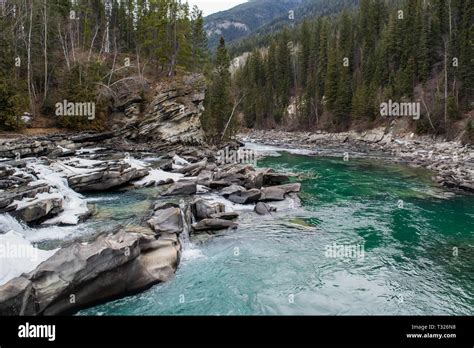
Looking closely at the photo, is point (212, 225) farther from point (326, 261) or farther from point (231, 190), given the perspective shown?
point (231, 190)

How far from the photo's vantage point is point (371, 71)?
245 feet

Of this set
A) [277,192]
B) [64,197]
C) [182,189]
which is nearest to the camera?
[64,197]

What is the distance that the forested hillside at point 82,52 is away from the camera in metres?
39.8

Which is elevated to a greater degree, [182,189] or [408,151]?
[408,151]

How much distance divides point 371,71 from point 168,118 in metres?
49.1

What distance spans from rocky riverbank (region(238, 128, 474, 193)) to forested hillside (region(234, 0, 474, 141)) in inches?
139

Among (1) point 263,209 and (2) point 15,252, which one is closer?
(2) point 15,252

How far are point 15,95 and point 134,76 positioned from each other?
63.7ft

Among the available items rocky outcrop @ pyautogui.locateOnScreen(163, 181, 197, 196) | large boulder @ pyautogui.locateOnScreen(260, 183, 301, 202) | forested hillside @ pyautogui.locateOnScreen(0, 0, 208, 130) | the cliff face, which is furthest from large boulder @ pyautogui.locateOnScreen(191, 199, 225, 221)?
the cliff face

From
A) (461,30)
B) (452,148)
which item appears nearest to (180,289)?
(452,148)

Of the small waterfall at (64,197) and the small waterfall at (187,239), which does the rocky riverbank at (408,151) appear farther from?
the small waterfall at (64,197)

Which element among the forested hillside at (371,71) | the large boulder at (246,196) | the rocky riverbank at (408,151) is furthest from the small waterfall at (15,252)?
the forested hillside at (371,71)

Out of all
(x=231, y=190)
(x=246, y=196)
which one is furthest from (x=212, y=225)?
(x=231, y=190)

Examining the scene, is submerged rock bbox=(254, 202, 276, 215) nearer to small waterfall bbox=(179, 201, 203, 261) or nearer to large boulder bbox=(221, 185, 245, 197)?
large boulder bbox=(221, 185, 245, 197)
